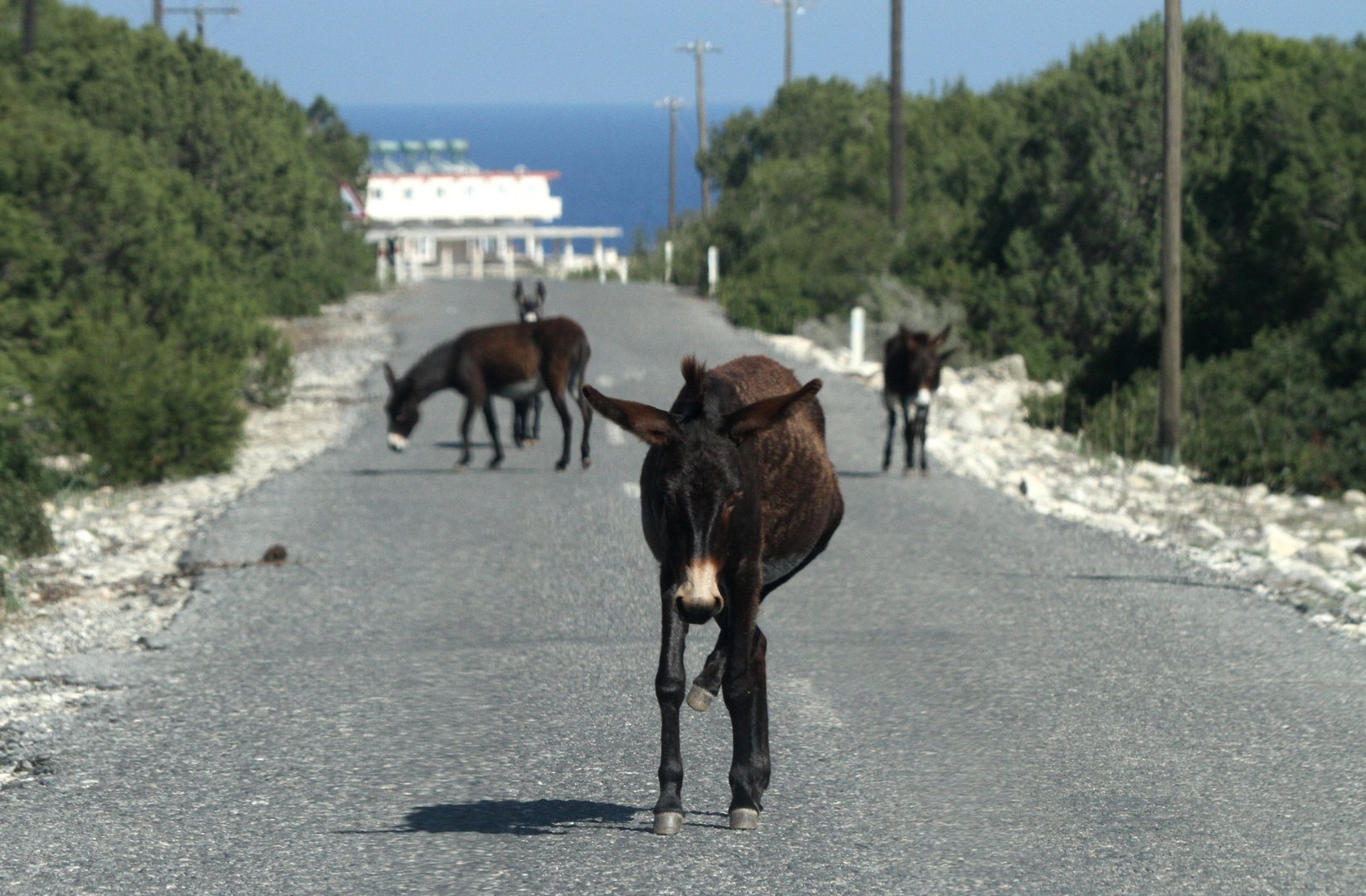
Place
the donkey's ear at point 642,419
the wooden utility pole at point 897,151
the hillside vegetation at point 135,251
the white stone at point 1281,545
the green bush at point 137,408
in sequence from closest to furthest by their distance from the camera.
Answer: the donkey's ear at point 642,419 < the white stone at point 1281,545 < the green bush at point 137,408 < the hillside vegetation at point 135,251 < the wooden utility pole at point 897,151

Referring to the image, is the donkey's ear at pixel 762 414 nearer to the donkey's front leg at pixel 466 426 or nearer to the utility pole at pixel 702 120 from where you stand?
the donkey's front leg at pixel 466 426

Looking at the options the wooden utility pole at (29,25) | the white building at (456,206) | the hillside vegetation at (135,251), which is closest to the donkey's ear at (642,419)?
the hillside vegetation at (135,251)

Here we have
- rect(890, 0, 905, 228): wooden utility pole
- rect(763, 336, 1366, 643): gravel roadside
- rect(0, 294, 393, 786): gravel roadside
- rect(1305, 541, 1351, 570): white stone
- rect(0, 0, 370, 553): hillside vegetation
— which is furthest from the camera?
rect(890, 0, 905, 228): wooden utility pole

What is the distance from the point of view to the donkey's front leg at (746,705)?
6020 millimetres

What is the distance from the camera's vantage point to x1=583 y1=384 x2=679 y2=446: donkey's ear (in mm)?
5465

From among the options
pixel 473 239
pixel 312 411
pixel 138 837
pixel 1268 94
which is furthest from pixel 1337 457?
pixel 473 239

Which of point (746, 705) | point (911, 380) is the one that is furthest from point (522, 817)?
point (911, 380)

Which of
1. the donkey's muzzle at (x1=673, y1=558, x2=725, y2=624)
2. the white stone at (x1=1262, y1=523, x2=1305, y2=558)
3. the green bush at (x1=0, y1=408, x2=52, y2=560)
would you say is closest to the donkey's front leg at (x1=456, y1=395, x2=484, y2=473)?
the green bush at (x1=0, y1=408, x2=52, y2=560)

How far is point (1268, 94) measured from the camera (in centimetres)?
2667

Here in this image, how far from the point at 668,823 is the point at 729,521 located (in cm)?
130

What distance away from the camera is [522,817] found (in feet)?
22.0

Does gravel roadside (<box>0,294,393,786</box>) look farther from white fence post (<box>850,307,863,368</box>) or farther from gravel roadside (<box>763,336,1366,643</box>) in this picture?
white fence post (<box>850,307,863,368</box>)

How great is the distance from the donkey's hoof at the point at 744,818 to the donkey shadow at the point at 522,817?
37cm

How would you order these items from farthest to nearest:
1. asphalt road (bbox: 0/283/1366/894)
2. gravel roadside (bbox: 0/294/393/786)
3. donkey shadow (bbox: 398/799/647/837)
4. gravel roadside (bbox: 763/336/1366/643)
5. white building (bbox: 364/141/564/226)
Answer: white building (bbox: 364/141/564/226), gravel roadside (bbox: 763/336/1366/643), gravel roadside (bbox: 0/294/393/786), donkey shadow (bbox: 398/799/647/837), asphalt road (bbox: 0/283/1366/894)
